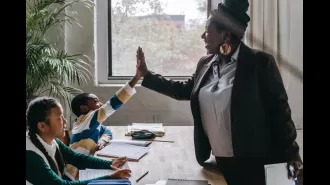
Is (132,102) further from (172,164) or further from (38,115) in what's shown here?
(38,115)

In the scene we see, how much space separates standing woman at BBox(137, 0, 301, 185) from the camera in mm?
1204

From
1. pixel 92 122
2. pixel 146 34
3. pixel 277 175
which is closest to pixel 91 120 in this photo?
pixel 92 122

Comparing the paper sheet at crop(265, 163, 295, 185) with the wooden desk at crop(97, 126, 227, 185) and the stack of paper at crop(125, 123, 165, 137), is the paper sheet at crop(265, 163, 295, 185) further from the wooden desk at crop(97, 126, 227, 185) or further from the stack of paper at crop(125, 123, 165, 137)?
the stack of paper at crop(125, 123, 165, 137)

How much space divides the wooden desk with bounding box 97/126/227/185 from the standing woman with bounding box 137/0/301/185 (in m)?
0.09

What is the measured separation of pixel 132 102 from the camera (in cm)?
267

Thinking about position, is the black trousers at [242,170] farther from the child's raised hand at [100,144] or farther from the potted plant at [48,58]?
the potted plant at [48,58]

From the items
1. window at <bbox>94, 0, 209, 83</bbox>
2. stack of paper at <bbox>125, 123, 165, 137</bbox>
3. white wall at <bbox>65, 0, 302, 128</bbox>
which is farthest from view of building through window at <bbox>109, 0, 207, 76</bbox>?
stack of paper at <bbox>125, 123, 165, 137</bbox>

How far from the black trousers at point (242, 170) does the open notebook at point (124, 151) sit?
0.40m

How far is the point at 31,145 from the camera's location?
114cm

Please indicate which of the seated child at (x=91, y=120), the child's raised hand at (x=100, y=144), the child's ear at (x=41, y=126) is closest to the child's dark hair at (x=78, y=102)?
the seated child at (x=91, y=120)

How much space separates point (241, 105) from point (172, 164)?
0.47 meters

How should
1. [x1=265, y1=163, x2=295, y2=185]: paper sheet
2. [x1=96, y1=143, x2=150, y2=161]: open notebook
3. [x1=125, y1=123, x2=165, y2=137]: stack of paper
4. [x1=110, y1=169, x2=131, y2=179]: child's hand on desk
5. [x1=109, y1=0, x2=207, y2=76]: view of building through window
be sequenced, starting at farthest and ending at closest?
[x1=109, y1=0, x2=207, y2=76]: view of building through window, [x1=125, y1=123, x2=165, y2=137]: stack of paper, [x1=96, y1=143, x2=150, y2=161]: open notebook, [x1=110, y1=169, x2=131, y2=179]: child's hand on desk, [x1=265, y1=163, x2=295, y2=185]: paper sheet
